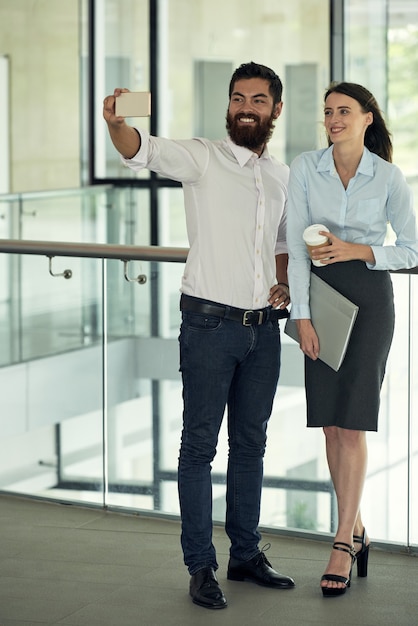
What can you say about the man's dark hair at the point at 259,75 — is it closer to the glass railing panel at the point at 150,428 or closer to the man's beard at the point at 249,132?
the man's beard at the point at 249,132

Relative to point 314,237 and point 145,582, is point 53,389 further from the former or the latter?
point 314,237

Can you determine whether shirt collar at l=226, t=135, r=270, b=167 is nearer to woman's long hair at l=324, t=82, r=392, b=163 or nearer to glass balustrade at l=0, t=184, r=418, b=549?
woman's long hair at l=324, t=82, r=392, b=163

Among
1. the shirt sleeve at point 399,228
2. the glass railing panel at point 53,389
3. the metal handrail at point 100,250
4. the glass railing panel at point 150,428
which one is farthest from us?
the glass railing panel at point 53,389

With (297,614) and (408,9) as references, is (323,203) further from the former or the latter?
(408,9)

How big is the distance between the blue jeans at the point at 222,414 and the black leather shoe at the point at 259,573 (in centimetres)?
2

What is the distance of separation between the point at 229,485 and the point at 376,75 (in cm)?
625

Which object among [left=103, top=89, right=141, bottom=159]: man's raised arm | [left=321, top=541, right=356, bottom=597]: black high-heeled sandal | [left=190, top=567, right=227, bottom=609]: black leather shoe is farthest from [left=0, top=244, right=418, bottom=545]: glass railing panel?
[left=103, top=89, right=141, bottom=159]: man's raised arm

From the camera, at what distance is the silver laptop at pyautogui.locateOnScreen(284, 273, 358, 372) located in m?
3.17

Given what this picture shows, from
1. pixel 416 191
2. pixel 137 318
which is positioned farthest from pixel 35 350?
pixel 416 191

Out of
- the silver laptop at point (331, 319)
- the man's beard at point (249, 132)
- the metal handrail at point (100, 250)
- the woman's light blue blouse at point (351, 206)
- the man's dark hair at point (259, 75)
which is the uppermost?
the man's dark hair at point (259, 75)

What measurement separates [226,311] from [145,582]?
2.95 ft

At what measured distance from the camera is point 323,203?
10.6 ft

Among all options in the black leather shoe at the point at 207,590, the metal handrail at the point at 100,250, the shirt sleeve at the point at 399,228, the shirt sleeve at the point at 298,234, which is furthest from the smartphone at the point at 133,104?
the black leather shoe at the point at 207,590

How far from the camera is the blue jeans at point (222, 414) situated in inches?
128
